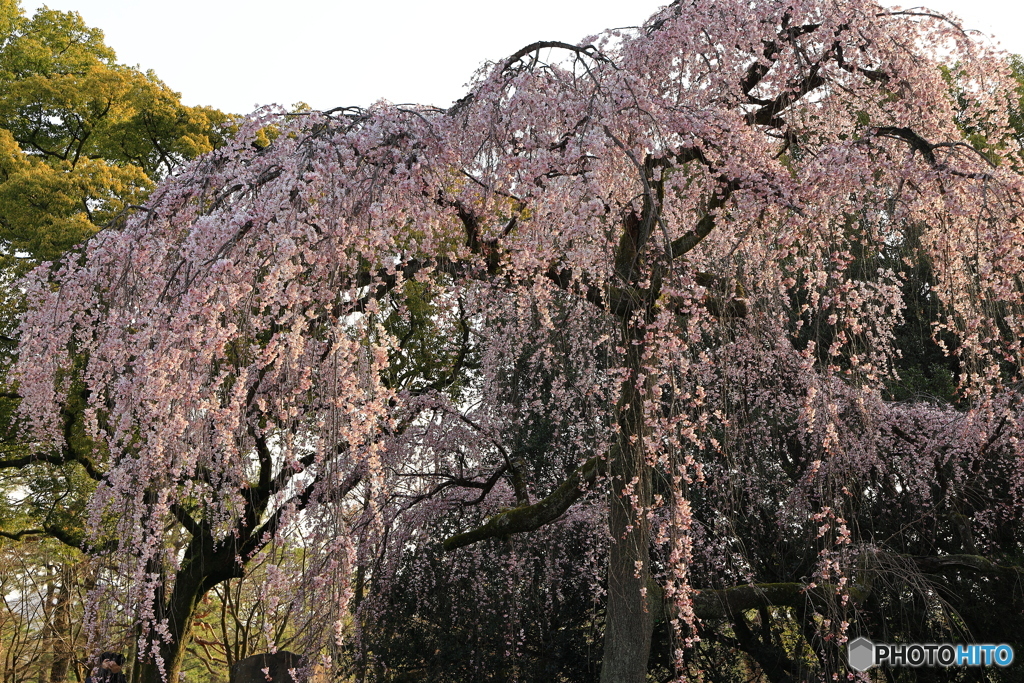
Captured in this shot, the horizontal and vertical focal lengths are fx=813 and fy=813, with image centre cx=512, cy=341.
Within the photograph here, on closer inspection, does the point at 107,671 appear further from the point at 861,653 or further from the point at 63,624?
the point at 861,653

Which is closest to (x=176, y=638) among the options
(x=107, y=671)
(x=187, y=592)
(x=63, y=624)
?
(x=187, y=592)

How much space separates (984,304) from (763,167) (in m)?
1.42

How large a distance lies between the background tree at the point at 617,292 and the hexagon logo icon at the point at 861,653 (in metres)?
0.27

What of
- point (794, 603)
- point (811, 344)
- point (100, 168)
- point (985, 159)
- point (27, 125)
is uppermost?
point (27, 125)

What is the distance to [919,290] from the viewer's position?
904 centimetres

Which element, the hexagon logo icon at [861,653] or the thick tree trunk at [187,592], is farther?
the thick tree trunk at [187,592]

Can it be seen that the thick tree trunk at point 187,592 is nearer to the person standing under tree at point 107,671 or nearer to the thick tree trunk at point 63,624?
the person standing under tree at point 107,671

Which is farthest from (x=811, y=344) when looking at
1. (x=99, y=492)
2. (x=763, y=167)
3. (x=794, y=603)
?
(x=99, y=492)

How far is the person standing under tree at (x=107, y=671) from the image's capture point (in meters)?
6.53

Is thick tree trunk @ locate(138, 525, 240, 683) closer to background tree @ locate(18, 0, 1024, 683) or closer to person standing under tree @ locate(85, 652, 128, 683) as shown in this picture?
person standing under tree @ locate(85, 652, 128, 683)

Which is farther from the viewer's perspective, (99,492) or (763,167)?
(99,492)

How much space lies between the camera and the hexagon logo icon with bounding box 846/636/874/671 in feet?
17.9

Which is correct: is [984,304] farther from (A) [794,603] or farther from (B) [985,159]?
(A) [794,603]

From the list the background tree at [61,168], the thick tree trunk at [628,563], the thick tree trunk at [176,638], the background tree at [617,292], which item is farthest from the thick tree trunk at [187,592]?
the thick tree trunk at [628,563]
